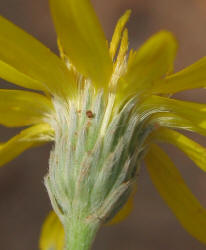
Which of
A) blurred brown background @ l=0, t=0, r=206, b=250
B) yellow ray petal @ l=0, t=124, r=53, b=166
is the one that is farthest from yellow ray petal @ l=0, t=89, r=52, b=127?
blurred brown background @ l=0, t=0, r=206, b=250

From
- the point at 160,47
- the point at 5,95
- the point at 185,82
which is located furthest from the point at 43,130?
the point at 160,47

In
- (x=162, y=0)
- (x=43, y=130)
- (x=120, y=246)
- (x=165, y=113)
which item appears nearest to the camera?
(x=165, y=113)

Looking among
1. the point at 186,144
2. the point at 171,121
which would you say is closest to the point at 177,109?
the point at 171,121

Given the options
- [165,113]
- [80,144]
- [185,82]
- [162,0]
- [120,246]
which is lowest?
[120,246]

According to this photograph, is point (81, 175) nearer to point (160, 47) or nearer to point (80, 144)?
point (80, 144)

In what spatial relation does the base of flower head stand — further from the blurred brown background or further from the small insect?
the blurred brown background

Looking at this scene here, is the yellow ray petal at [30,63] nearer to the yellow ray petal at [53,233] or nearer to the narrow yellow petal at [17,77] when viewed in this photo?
the narrow yellow petal at [17,77]

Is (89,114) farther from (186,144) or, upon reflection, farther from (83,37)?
(186,144)
